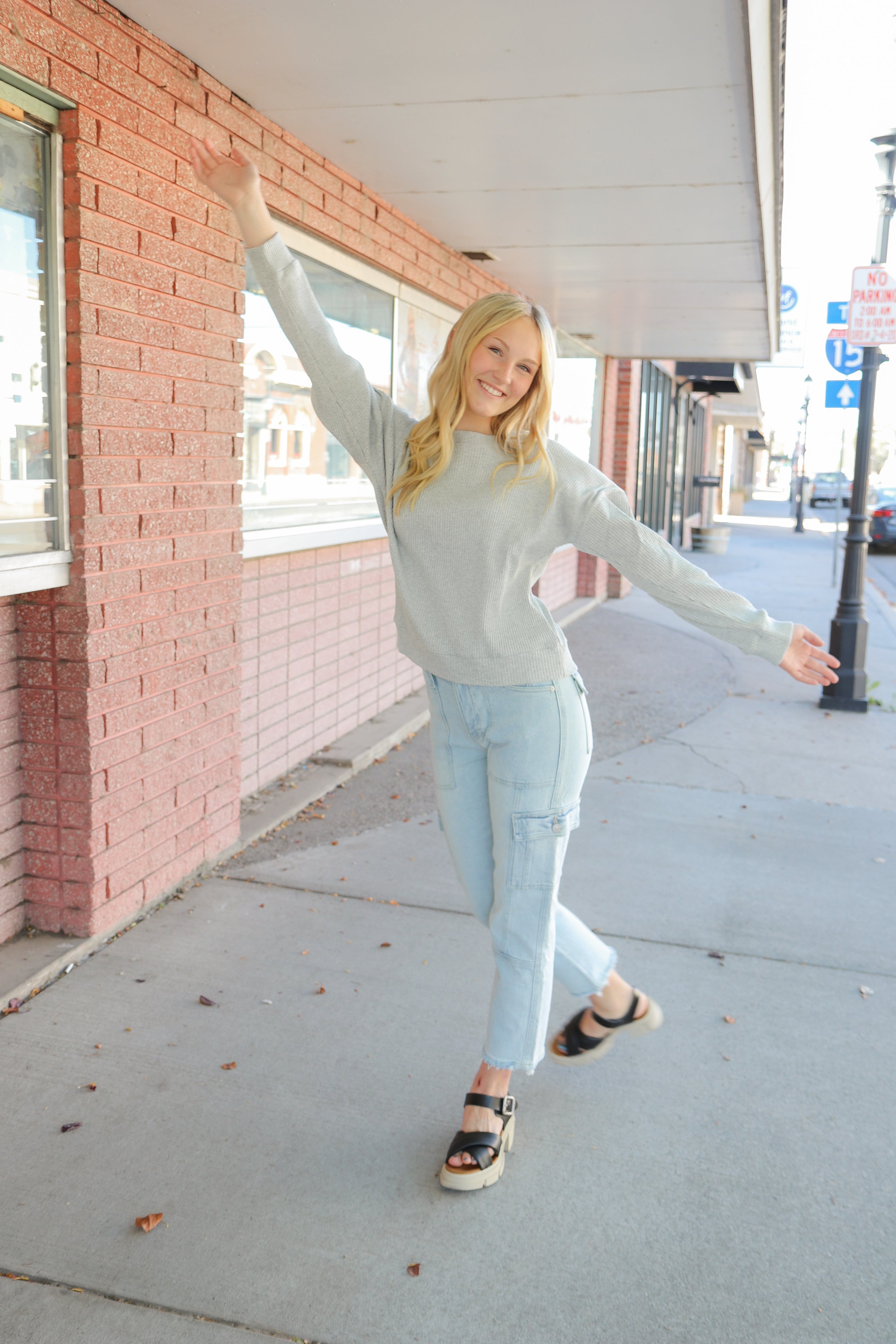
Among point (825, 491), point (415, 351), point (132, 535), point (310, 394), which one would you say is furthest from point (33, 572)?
point (825, 491)

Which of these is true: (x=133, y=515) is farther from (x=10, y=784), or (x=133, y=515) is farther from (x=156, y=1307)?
(x=156, y=1307)

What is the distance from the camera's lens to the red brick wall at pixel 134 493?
3320 mm

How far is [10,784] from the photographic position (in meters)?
3.50

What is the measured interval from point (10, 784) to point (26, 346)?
1339 mm

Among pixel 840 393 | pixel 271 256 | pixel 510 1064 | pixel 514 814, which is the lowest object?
pixel 510 1064

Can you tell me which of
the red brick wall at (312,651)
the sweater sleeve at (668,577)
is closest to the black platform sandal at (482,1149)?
the sweater sleeve at (668,577)

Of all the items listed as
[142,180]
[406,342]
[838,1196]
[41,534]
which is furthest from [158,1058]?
[406,342]

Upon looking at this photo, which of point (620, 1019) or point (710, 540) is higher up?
point (710, 540)

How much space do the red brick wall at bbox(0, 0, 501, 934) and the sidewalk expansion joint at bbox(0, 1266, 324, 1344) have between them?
4.74 feet

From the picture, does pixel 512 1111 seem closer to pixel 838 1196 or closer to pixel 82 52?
pixel 838 1196

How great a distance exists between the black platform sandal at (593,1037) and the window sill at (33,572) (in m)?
1.97

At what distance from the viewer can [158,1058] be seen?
10.0 feet

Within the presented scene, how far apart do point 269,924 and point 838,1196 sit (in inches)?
81.6

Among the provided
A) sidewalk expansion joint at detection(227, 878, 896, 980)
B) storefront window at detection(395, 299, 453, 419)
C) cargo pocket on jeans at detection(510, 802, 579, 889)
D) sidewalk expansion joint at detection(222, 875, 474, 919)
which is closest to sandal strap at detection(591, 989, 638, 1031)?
cargo pocket on jeans at detection(510, 802, 579, 889)
